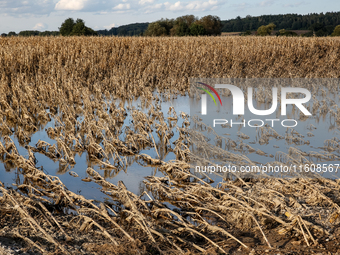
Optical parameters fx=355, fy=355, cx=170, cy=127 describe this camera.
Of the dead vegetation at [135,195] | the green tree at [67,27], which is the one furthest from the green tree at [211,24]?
the dead vegetation at [135,195]

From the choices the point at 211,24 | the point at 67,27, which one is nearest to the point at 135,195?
the point at 67,27

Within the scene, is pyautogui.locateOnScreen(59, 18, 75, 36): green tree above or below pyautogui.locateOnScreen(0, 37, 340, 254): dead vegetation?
above

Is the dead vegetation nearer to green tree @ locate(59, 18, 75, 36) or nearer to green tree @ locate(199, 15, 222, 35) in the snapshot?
green tree @ locate(59, 18, 75, 36)

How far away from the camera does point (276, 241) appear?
3.43 m

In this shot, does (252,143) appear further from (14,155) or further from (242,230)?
(14,155)

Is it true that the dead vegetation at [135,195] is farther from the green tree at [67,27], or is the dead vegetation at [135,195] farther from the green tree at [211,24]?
the green tree at [211,24]

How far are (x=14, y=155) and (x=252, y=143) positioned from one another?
400cm

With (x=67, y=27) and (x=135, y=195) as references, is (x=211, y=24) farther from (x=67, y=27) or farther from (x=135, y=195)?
(x=135, y=195)

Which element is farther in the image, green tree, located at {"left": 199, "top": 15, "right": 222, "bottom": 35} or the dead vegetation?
green tree, located at {"left": 199, "top": 15, "right": 222, "bottom": 35}

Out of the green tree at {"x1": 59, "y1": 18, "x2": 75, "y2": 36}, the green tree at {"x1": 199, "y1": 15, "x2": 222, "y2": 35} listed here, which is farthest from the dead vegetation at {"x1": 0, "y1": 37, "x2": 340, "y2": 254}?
the green tree at {"x1": 199, "y1": 15, "x2": 222, "y2": 35}

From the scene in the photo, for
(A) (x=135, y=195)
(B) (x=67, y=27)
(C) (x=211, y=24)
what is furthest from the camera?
(C) (x=211, y=24)

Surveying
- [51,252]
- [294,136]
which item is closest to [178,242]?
[51,252]

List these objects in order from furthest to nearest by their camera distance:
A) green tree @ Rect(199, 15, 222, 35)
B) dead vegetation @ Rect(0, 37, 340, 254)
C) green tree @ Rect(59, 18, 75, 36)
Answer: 1. green tree @ Rect(199, 15, 222, 35)
2. green tree @ Rect(59, 18, 75, 36)
3. dead vegetation @ Rect(0, 37, 340, 254)

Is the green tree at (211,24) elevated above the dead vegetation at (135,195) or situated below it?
above
